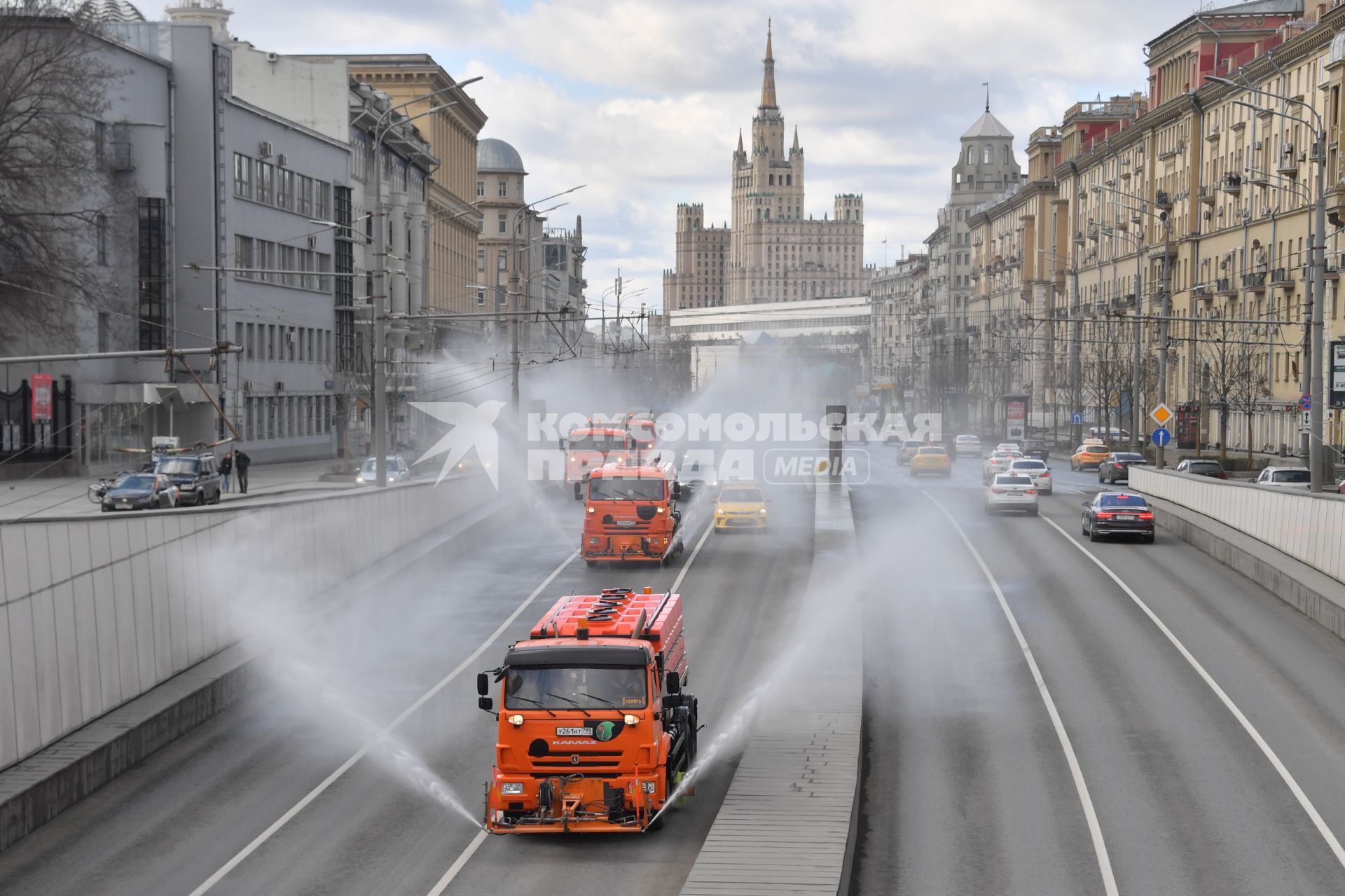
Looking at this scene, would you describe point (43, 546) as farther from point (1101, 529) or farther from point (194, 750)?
point (1101, 529)

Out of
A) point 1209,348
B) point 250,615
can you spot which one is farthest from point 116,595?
point 1209,348

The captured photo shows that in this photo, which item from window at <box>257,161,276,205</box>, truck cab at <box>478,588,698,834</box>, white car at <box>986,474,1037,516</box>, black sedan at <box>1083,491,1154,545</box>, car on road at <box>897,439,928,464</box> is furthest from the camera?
car on road at <box>897,439,928,464</box>

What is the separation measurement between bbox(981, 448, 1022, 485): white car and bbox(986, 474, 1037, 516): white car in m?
12.4

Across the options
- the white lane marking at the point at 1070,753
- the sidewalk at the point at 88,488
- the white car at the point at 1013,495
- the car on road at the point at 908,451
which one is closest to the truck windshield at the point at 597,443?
the sidewalk at the point at 88,488

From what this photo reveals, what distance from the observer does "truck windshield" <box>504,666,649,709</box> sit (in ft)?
54.4

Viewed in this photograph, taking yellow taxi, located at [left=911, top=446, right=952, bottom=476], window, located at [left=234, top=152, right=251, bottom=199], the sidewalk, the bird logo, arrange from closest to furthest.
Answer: the sidewalk < the bird logo < window, located at [left=234, top=152, right=251, bottom=199] < yellow taxi, located at [left=911, top=446, right=952, bottom=476]

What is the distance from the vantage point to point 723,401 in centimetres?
14425

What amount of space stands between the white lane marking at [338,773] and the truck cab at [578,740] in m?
2.67

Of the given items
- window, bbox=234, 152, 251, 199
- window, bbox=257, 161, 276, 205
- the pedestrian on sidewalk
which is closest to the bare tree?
the pedestrian on sidewalk

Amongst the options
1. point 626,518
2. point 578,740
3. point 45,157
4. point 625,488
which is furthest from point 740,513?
point 578,740

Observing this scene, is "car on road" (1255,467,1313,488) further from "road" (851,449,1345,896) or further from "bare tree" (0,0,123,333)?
"bare tree" (0,0,123,333)

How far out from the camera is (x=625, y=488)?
1469 inches

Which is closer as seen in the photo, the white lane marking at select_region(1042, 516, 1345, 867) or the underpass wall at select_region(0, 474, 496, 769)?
the white lane marking at select_region(1042, 516, 1345, 867)

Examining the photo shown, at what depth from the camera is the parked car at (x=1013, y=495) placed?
1987 inches
